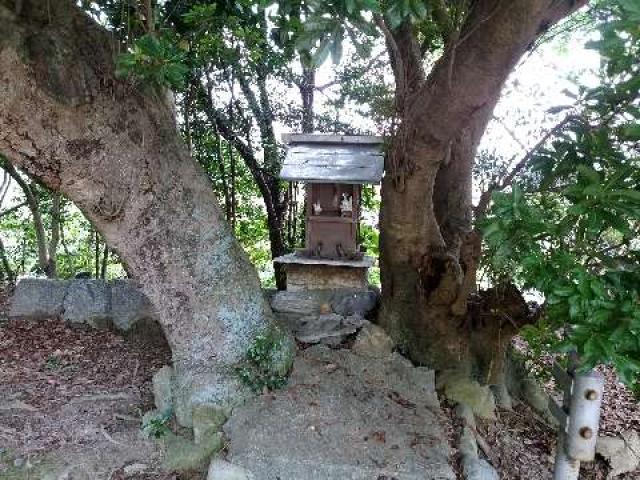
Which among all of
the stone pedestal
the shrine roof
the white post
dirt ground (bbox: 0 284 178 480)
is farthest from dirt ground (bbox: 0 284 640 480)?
the shrine roof

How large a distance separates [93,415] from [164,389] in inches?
18.6

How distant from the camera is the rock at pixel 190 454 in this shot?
2705mm

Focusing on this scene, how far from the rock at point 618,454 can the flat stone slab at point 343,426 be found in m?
1.52

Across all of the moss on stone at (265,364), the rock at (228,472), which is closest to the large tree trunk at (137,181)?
the moss on stone at (265,364)

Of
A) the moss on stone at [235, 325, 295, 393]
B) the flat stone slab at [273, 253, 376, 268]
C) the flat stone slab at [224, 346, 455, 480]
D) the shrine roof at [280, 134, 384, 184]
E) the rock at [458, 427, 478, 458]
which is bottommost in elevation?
the rock at [458, 427, 478, 458]

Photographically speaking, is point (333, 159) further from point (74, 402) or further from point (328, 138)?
point (74, 402)

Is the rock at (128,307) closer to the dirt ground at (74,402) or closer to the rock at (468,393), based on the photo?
the dirt ground at (74,402)

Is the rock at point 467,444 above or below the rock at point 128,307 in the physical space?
below

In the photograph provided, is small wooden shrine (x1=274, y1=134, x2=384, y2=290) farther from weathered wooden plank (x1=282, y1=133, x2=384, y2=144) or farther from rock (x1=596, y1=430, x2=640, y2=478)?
rock (x1=596, y1=430, x2=640, y2=478)

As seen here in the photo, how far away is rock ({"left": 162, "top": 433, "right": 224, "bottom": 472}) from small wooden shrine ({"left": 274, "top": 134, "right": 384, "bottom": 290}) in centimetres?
150

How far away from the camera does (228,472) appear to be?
2551mm

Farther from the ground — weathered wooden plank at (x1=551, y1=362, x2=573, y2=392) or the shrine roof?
the shrine roof

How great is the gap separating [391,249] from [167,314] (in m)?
1.52

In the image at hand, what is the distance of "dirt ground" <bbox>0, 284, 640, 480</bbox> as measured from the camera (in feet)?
9.05
